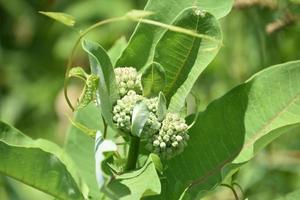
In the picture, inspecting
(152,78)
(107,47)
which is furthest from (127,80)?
(107,47)

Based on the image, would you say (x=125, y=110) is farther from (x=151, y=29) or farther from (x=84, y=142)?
(x=84, y=142)

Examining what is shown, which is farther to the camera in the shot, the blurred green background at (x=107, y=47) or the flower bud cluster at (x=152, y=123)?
the blurred green background at (x=107, y=47)

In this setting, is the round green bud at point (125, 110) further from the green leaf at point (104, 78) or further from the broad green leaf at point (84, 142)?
the broad green leaf at point (84, 142)

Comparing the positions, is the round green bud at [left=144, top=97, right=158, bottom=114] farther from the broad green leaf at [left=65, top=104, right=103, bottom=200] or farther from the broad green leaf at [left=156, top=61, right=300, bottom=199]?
the broad green leaf at [left=65, top=104, right=103, bottom=200]

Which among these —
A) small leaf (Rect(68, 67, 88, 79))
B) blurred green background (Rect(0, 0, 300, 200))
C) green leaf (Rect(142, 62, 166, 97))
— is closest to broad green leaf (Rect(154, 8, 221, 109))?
green leaf (Rect(142, 62, 166, 97))

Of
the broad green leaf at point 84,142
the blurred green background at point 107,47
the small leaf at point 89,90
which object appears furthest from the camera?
the blurred green background at point 107,47

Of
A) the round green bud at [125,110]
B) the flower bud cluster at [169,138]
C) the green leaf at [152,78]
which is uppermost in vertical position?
the green leaf at [152,78]

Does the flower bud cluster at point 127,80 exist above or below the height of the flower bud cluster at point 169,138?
above

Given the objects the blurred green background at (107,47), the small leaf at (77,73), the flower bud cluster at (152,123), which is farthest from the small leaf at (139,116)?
the blurred green background at (107,47)

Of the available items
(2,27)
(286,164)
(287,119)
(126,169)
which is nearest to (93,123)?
(126,169)
